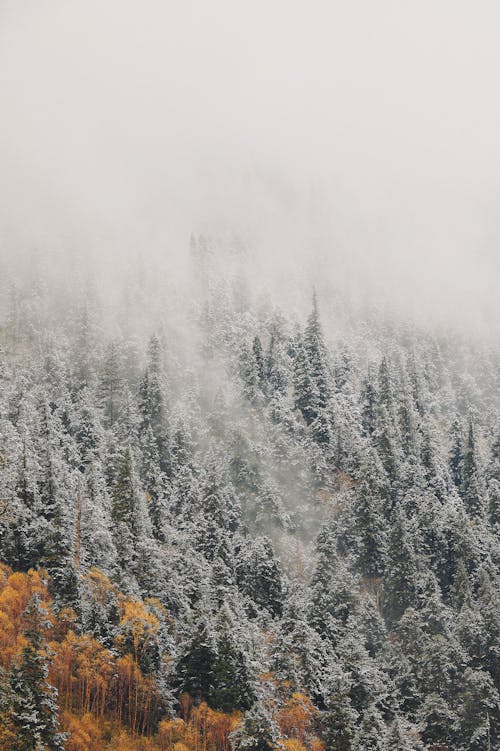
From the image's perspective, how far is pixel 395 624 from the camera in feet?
334

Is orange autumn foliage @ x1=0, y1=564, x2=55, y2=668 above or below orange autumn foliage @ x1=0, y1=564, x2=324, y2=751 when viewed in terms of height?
above

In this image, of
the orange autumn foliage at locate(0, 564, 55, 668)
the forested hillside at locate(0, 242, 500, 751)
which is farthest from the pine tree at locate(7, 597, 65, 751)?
the orange autumn foliage at locate(0, 564, 55, 668)

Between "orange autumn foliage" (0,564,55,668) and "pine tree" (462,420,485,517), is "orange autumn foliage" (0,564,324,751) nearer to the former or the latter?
"orange autumn foliage" (0,564,55,668)

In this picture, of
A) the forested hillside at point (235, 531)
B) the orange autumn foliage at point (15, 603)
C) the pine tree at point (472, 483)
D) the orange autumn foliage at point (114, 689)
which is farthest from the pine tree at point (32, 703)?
the pine tree at point (472, 483)

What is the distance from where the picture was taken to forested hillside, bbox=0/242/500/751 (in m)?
73.9

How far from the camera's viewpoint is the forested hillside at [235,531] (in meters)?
73.9

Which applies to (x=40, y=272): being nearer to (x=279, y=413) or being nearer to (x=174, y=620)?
(x=279, y=413)

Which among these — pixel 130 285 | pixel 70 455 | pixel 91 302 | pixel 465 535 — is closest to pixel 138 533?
pixel 70 455

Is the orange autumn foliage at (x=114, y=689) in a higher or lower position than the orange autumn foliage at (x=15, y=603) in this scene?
lower

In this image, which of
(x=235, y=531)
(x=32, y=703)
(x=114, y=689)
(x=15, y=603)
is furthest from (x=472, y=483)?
(x=32, y=703)

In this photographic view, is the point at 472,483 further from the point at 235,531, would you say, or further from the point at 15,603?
the point at 15,603

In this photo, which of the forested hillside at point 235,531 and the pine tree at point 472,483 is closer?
the forested hillside at point 235,531

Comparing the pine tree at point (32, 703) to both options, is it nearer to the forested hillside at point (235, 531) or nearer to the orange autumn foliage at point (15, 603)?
the forested hillside at point (235, 531)

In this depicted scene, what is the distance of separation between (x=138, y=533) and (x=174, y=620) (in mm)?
12589
